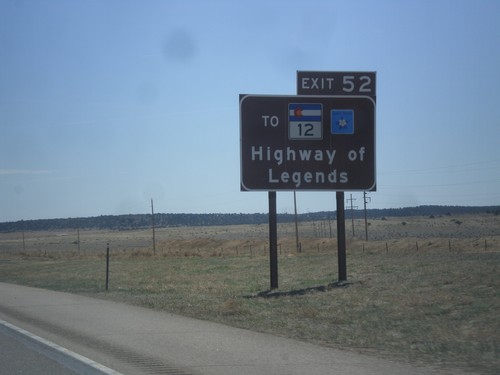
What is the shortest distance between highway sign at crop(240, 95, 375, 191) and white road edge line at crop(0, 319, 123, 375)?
9330 mm

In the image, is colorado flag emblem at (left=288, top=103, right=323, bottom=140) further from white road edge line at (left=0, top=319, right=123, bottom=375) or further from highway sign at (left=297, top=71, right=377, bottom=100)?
white road edge line at (left=0, top=319, right=123, bottom=375)

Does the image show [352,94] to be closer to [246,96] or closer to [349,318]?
[246,96]

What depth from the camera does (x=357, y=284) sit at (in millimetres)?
21312

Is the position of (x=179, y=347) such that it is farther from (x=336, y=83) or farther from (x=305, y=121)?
(x=336, y=83)

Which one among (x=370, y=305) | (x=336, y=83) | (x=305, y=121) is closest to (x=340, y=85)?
(x=336, y=83)

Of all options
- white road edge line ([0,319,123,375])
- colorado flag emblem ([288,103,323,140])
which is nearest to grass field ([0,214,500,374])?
white road edge line ([0,319,123,375])

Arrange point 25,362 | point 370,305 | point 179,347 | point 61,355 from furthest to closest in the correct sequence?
point 370,305
point 179,347
point 61,355
point 25,362

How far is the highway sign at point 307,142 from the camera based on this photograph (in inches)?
861

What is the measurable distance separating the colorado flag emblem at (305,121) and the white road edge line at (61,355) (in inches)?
430

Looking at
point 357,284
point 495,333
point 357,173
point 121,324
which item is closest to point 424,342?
point 495,333

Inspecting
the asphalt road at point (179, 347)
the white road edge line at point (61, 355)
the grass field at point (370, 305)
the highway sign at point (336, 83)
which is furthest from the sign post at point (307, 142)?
the white road edge line at point (61, 355)

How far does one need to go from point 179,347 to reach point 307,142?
37.4 feet

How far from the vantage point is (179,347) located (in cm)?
1218

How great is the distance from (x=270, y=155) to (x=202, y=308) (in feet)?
19.7
